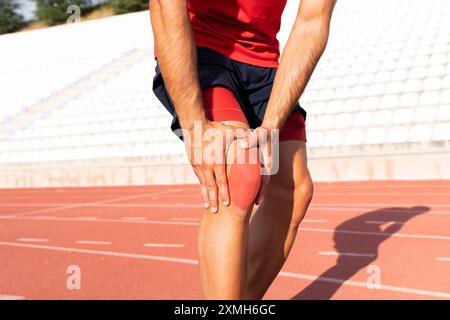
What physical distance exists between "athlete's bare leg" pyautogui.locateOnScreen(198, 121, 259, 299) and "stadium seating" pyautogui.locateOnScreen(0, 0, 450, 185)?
7.14 metres

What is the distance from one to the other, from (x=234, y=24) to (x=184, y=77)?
1.35 feet

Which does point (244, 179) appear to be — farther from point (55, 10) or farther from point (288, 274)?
point (55, 10)

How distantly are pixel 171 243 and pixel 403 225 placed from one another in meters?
1.99

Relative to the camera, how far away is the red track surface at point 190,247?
3.02 meters

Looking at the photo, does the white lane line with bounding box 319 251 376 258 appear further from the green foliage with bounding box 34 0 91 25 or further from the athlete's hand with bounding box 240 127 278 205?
the green foliage with bounding box 34 0 91 25

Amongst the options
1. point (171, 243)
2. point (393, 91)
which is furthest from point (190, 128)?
point (393, 91)

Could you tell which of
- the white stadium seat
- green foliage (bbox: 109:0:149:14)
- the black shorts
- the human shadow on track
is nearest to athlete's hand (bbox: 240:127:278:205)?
the black shorts

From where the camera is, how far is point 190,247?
13.9 feet

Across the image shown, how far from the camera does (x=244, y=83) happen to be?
1.71 meters

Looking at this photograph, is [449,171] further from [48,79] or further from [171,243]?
[48,79]

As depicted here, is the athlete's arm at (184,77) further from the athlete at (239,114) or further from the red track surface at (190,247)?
the red track surface at (190,247)

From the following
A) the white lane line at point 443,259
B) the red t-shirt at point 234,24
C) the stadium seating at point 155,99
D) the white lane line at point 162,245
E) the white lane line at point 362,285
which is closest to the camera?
the red t-shirt at point 234,24

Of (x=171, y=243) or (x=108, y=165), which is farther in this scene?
(x=108, y=165)

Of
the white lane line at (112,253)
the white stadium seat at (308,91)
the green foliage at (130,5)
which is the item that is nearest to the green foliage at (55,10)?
the green foliage at (130,5)
